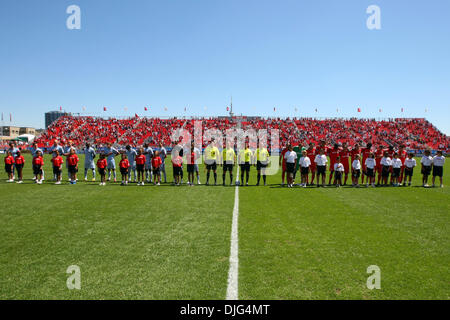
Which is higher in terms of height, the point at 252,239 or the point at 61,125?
the point at 61,125

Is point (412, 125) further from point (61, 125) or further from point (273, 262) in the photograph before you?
point (61, 125)

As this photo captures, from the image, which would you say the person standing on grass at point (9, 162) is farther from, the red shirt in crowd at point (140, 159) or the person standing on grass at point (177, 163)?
the person standing on grass at point (177, 163)

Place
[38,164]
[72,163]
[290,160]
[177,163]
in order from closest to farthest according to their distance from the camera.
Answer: [290,160] → [177,163] → [72,163] → [38,164]

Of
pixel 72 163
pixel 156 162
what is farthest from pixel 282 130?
pixel 72 163

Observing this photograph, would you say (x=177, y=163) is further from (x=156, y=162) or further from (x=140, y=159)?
(x=140, y=159)

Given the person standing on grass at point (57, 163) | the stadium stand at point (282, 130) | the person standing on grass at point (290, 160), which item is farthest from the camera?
the stadium stand at point (282, 130)

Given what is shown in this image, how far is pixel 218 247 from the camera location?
5223 mm

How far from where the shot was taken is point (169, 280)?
3992mm

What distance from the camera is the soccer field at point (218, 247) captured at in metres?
3.78

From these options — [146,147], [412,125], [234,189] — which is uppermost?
[412,125]

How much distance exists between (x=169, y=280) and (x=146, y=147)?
10.5 m

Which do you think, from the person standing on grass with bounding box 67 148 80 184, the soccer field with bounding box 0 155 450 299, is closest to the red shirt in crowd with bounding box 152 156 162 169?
the person standing on grass with bounding box 67 148 80 184

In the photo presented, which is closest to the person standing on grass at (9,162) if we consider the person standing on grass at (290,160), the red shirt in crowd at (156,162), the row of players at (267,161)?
the row of players at (267,161)
